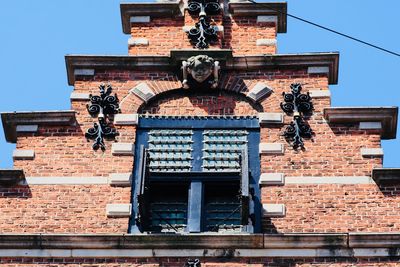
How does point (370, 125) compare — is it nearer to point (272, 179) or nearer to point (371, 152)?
point (371, 152)

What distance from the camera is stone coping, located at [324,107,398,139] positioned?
1595 cm

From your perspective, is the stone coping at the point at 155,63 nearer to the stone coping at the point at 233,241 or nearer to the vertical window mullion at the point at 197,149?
the vertical window mullion at the point at 197,149

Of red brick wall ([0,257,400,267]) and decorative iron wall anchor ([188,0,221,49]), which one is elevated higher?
decorative iron wall anchor ([188,0,221,49])

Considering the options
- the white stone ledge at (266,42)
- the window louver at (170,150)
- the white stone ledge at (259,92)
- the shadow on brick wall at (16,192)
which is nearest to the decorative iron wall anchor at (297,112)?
the white stone ledge at (259,92)

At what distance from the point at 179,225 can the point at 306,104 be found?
2484mm

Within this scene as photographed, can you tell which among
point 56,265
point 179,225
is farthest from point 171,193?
point 56,265

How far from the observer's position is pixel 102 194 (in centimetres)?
1515

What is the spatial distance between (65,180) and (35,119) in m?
1.15

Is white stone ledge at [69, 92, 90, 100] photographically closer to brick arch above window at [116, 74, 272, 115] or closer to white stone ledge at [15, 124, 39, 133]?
brick arch above window at [116, 74, 272, 115]

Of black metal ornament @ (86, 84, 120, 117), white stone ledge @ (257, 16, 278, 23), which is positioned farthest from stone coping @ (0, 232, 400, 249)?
white stone ledge @ (257, 16, 278, 23)

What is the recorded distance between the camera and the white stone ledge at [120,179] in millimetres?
15281

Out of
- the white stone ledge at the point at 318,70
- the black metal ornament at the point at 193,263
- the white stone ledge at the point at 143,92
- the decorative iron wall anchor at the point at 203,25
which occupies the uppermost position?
the decorative iron wall anchor at the point at 203,25

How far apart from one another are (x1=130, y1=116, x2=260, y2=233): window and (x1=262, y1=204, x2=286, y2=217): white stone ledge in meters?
0.13

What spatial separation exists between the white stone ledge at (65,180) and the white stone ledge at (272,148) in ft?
6.57
